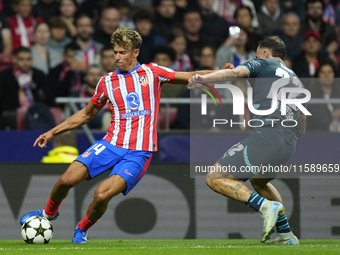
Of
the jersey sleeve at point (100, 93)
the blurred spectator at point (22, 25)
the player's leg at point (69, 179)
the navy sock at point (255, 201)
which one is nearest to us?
the navy sock at point (255, 201)

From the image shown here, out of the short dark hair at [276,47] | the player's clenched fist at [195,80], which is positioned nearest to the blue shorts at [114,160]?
the player's clenched fist at [195,80]

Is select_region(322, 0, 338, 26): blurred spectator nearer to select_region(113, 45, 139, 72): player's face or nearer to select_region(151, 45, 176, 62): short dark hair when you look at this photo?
select_region(151, 45, 176, 62): short dark hair

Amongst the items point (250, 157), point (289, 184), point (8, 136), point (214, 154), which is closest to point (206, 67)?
point (214, 154)

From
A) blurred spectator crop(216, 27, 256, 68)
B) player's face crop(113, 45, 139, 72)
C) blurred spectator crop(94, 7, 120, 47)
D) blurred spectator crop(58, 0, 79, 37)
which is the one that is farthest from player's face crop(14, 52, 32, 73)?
player's face crop(113, 45, 139, 72)

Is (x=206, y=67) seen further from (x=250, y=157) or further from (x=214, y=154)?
(x=250, y=157)

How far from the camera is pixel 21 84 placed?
29.3 ft

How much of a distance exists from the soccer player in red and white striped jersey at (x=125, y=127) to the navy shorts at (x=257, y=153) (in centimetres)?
86

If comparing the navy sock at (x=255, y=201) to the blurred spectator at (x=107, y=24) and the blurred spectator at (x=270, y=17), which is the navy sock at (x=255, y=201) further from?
the blurred spectator at (x=270, y=17)

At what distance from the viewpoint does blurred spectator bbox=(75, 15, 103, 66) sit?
32.0ft

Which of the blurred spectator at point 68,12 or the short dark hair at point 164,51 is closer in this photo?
the short dark hair at point 164,51

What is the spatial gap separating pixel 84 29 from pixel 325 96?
4.09 metres

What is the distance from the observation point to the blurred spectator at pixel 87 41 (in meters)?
9.75

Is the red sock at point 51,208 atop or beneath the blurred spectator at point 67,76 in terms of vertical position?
beneath

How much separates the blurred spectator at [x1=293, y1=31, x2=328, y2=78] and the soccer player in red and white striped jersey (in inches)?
184
